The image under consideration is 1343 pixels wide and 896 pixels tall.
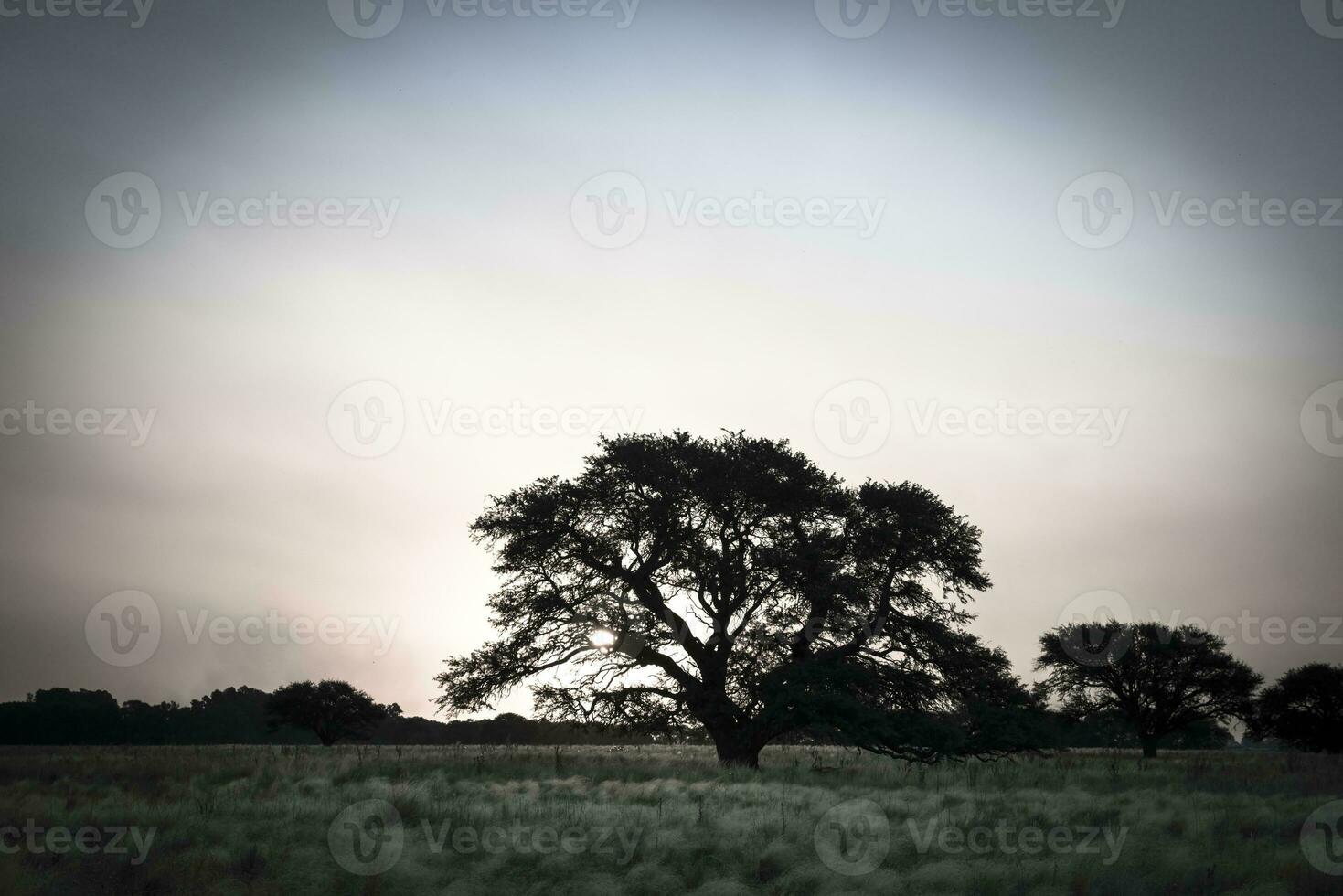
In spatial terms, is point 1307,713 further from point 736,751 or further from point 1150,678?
point 736,751

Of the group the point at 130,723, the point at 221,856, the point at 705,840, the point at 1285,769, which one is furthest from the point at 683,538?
the point at 130,723

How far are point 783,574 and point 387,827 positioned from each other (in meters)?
13.8

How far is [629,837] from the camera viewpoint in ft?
41.1

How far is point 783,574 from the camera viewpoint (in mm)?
24453

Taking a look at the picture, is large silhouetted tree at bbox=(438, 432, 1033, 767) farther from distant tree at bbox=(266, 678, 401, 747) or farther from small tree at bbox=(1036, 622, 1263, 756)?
distant tree at bbox=(266, 678, 401, 747)

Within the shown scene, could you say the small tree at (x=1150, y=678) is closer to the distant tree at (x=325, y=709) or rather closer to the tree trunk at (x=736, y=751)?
the tree trunk at (x=736, y=751)

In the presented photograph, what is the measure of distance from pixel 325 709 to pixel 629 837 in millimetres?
61887

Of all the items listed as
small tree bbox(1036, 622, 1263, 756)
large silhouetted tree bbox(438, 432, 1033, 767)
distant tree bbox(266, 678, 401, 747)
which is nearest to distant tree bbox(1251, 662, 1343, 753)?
small tree bbox(1036, 622, 1263, 756)

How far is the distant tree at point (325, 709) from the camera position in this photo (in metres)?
66.6

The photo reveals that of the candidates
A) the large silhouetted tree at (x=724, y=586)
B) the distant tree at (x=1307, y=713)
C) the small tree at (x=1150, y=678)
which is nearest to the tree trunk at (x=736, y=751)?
the large silhouetted tree at (x=724, y=586)

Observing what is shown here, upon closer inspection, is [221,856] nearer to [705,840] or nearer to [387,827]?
[387,827]

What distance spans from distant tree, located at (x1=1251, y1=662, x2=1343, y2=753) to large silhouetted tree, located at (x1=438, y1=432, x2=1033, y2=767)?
45.5 metres

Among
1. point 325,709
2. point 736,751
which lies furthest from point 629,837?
point 325,709

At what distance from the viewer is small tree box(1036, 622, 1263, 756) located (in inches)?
1937
